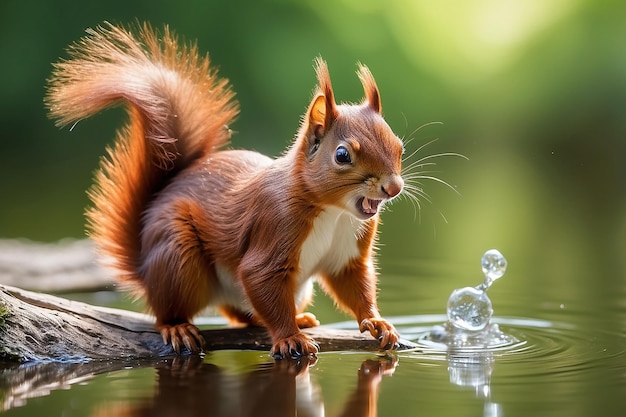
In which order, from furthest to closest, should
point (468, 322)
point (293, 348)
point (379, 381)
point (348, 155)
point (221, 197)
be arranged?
point (468, 322) < point (221, 197) < point (293, 348) < point (348, 155) < point (379, 381)

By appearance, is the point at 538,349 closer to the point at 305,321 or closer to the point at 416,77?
the point at 305,321

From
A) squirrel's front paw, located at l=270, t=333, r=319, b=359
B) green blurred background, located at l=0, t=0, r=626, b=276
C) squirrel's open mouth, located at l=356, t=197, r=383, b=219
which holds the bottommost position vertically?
squirrel's front paw, located at l=270, t=333, r=319, b=359

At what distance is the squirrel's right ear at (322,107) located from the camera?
10.6ft

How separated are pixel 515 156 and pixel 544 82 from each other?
1.86m

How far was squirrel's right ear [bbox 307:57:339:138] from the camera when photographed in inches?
127

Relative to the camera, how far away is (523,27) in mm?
11953

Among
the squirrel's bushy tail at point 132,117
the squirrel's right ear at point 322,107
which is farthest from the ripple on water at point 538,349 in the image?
the squirrel's bushy tail at point 132,117

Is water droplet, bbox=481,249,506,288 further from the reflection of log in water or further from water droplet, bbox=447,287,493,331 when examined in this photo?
the reflection of log in water

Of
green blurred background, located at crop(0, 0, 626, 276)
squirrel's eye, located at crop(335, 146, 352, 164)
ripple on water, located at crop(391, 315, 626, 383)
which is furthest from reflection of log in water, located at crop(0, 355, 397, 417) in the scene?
green blurred background, located at crop(0, 0, 626, 276)

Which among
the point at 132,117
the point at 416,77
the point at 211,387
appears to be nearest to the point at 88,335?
the point at 211,387

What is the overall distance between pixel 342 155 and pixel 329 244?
0.41m

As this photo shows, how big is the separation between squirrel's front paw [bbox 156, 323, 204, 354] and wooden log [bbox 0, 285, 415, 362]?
0.03 meters

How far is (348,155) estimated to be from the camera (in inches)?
122

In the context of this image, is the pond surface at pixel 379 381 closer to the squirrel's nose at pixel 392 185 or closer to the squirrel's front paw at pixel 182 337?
the squirrel's front paw at pixel 182 337
